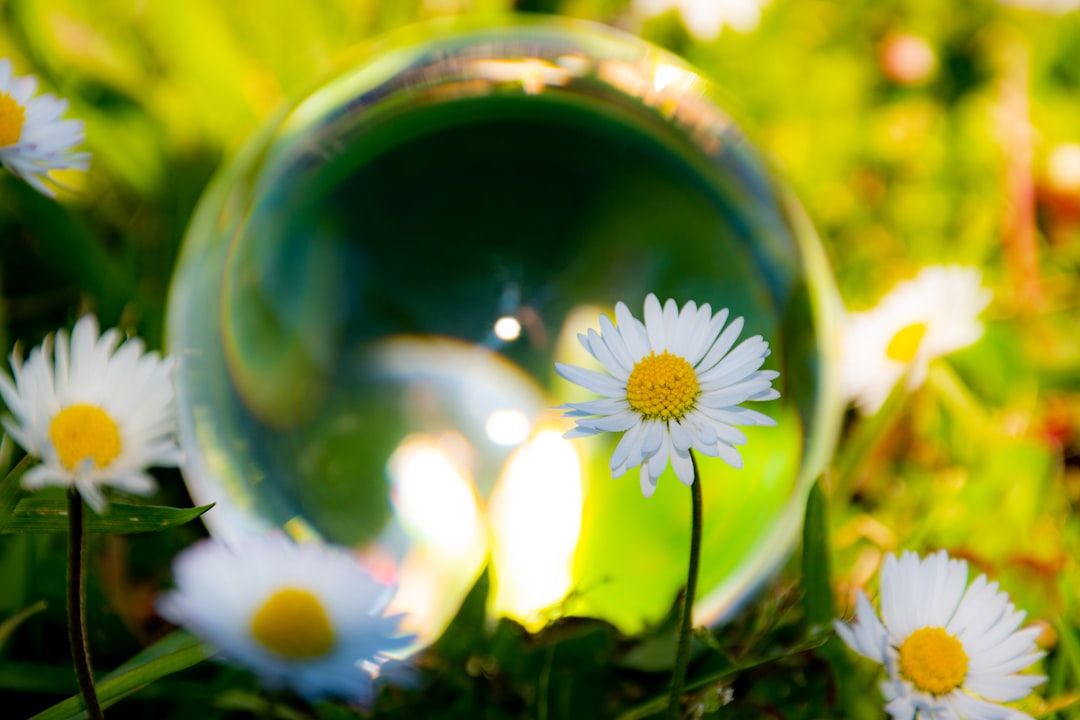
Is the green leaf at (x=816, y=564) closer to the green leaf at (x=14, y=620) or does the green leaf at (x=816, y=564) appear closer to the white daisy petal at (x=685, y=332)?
the white daisy petal at (x=685, y=332)

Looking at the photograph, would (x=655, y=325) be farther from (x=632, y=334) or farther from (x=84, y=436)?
(x=84, y=436)

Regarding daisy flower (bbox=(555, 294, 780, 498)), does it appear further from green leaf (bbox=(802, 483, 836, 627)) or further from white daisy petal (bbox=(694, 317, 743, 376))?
green leaf (bbox=(802, 483, 836, 627))

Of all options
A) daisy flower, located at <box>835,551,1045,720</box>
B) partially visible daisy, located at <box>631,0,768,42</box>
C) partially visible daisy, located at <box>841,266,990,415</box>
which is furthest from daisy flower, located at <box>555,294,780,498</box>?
partially visible daisy, located at <box>631,0,768,42</box>

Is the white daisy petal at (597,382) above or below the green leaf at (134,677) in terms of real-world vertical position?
above

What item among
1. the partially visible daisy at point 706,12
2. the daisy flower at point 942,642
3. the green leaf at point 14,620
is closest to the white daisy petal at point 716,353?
the daisy flower at point 942,642

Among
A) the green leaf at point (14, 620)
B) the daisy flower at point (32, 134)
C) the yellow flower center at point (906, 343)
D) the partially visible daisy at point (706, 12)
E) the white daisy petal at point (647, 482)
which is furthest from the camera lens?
the partially visible daisy at point (706, 12)

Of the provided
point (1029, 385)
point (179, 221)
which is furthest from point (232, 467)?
point (1029, 385)

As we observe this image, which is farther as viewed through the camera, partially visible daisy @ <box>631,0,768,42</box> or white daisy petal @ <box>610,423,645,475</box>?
partially visible daisy @ <box>631,0,768,42</box>

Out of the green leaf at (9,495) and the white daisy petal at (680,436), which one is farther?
the green leaf at (9,495)
